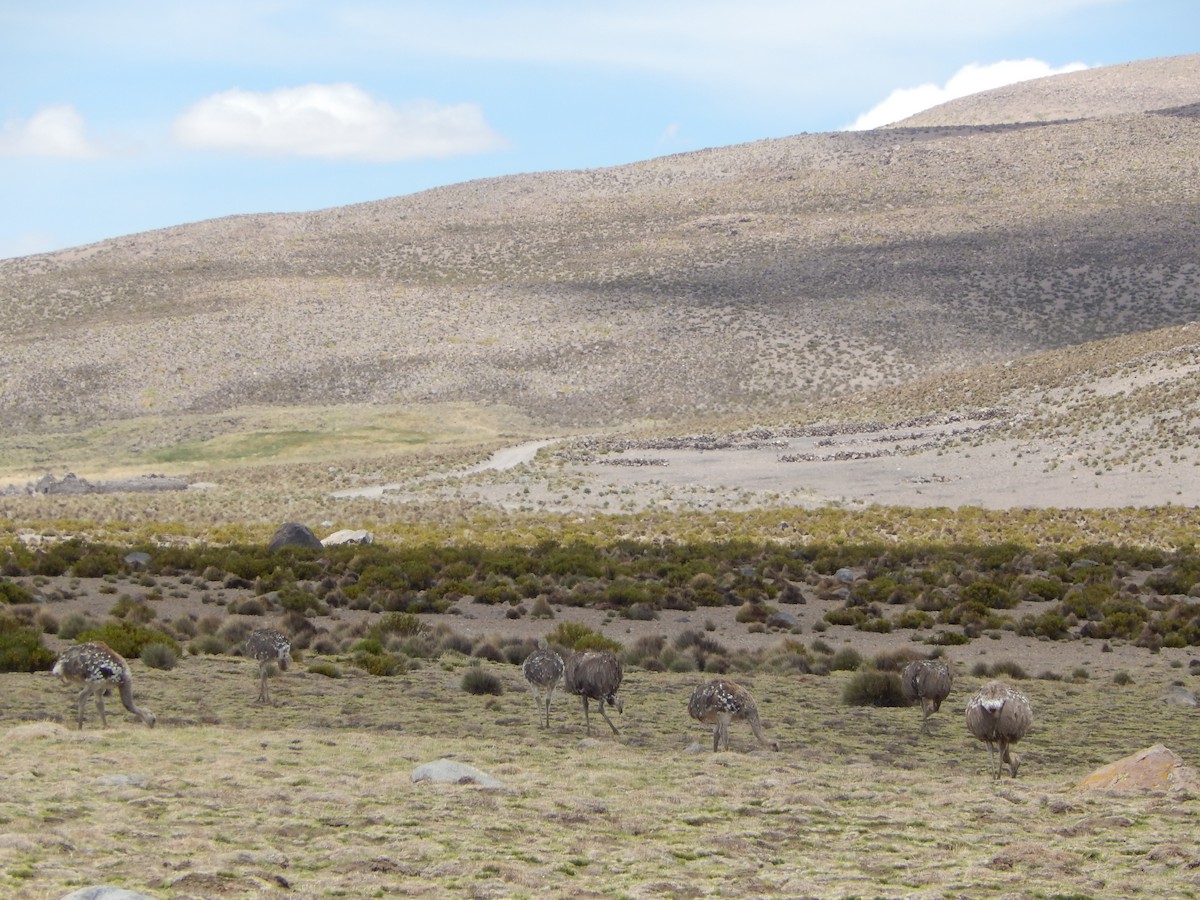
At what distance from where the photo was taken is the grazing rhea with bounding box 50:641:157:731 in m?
12.7

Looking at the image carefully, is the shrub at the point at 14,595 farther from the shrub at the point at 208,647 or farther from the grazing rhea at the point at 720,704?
the grazing rhea at the point at 720,704

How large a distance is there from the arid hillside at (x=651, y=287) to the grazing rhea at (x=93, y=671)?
82421 mm

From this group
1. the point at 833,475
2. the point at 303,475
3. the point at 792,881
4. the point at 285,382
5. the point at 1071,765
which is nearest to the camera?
the point at 792,881

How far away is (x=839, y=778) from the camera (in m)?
12.4

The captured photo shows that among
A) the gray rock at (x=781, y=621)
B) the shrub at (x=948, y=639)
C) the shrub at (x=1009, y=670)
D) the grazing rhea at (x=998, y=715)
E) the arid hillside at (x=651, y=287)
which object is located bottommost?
the shrub at (x=948, y=639)

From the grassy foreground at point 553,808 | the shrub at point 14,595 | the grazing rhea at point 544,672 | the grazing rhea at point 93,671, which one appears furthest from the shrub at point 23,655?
the shrub at point 14,595

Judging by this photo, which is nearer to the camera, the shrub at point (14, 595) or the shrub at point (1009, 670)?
the shrub at point (1009, 670)

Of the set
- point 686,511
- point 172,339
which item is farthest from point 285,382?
point 686,511

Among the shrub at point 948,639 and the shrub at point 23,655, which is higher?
the shrub at point 23,655

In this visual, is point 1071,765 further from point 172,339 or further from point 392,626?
point 172,339

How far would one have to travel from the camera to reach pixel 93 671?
12711mm

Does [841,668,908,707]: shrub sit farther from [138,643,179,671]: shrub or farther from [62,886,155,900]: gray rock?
[62,886,155,900]: gray rock

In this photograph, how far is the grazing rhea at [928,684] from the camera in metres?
15.3

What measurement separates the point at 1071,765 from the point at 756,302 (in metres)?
99.9
